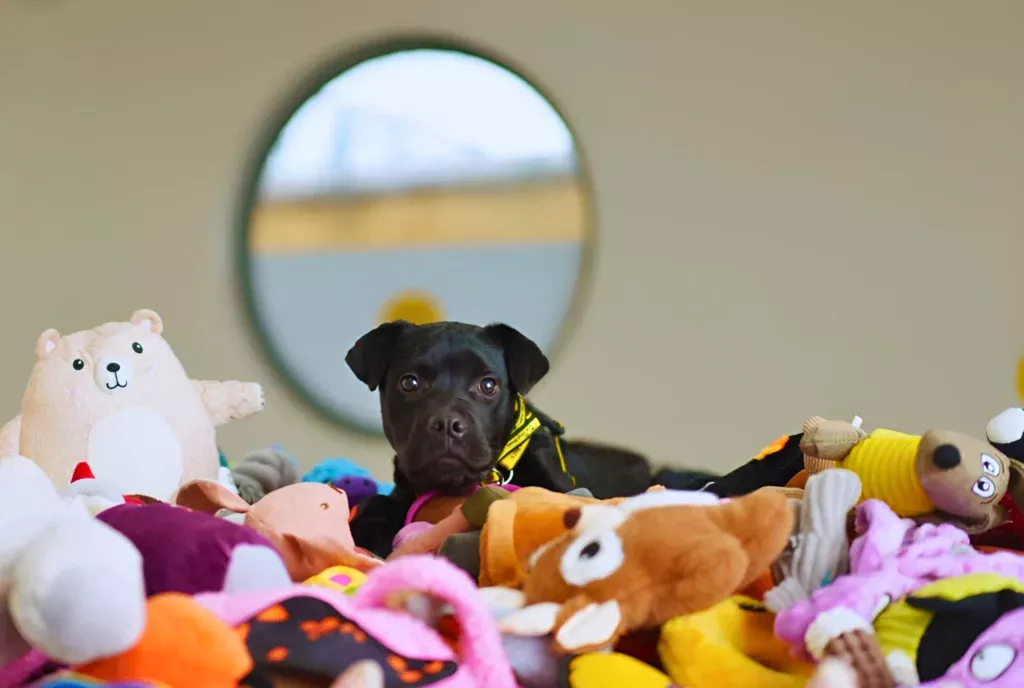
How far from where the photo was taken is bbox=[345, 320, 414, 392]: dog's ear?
111 centimetres

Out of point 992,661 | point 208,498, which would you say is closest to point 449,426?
point 208,498

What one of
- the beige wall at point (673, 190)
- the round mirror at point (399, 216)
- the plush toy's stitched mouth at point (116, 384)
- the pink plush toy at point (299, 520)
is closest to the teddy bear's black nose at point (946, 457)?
the pink plush toy at point (299, 520)

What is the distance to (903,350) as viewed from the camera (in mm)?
2100

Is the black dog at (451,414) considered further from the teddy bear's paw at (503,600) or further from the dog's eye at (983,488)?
the dog's eye at (983,488)

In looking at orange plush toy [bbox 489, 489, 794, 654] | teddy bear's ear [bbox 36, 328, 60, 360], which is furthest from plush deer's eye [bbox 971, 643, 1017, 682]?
teddy bear's ear [bbox 36, 328, 60, 360]

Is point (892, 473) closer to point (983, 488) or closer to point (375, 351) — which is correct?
point (983, 488)

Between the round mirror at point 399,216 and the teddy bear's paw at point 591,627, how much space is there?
1841 mm

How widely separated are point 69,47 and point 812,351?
2278mm

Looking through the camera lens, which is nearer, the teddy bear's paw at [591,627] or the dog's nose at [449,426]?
the teddy bear's paw at [591,627]

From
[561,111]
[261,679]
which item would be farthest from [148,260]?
[261,679]

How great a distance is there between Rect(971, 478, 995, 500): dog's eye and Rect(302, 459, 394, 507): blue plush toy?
0.72m

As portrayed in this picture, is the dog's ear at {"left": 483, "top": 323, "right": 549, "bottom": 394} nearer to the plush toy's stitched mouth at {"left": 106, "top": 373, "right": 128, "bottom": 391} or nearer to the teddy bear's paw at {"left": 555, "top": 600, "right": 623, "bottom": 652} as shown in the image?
the plush toy's stitched mouth at {"left": 106, "top": 373, "right": 128, "bottom": 391}

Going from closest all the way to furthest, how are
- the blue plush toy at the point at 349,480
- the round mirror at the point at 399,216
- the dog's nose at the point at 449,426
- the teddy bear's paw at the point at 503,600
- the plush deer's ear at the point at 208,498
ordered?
1. the teddy bear's paw at the point at 503,600
2. the plush deer's ear at the point at 208,498
3. the dog's nose at the point at 449,426
4. the blue plush toy at the point at 349,480
5. the round mirror at the point at 399,216

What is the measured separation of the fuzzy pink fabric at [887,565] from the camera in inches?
22.3
